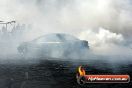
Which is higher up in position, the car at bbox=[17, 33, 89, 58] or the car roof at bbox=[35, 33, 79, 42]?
the car roof at bbox=[35, 33, 79, 42]

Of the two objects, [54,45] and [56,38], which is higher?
[56,38]

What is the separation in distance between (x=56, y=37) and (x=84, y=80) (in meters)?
20.3

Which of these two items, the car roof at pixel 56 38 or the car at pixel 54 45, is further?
the car roof at pixel 56 38

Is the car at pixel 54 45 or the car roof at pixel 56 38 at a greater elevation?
the car roof at pixel 56 38

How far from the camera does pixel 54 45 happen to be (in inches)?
1294

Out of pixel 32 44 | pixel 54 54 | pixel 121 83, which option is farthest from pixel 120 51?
pixel 121 83

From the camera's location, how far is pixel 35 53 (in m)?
35.5

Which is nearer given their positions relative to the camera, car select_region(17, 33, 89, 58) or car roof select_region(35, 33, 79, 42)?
car select_region(17, 33, 89, 58)

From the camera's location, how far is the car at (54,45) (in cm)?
3281

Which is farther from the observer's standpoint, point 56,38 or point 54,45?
point 56,38

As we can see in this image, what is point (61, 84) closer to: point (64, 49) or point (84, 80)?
point (84, 80)

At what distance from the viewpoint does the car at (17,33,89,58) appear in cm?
3281

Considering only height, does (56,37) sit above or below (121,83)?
above

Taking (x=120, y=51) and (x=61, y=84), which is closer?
(x=61, y=84)
